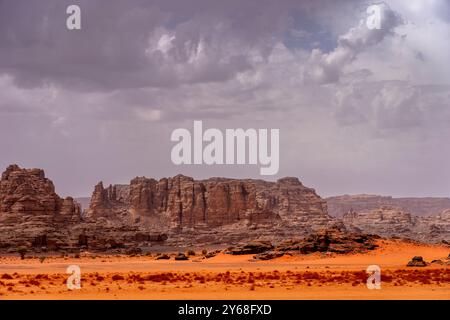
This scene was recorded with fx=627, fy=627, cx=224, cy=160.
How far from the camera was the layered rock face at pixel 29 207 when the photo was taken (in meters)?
88.8

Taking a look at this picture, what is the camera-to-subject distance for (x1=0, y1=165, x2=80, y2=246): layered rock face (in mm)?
88812

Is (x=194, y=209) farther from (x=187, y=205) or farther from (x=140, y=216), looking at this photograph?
(x=140, y=216)

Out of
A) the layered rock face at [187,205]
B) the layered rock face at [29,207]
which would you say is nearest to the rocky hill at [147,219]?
the layered rock face at [29,207]

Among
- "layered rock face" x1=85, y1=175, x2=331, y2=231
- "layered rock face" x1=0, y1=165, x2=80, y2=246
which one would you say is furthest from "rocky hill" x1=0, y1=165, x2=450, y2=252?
"layered rock face" x1=85, y1=175, x2=331, y2=231

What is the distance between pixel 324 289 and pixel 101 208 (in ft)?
523

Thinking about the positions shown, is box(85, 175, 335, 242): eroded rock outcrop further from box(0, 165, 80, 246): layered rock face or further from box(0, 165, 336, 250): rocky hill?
box(0, 165, 80, 246): layered rock face

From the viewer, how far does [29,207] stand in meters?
98.2

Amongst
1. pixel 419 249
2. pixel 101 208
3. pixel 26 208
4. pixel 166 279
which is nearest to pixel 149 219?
pixel 101 208

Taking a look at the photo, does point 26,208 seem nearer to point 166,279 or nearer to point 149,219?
point 166,279

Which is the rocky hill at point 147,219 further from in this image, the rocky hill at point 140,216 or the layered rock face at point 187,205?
the layered rock face at point 187,205

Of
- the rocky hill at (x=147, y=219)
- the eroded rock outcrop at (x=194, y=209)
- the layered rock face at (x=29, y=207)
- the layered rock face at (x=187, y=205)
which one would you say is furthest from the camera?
the layered rock face at (x=187, y=205)

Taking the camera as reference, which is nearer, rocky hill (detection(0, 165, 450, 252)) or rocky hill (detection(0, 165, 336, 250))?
rocky hill (detection(0, 165, 450, 252))
